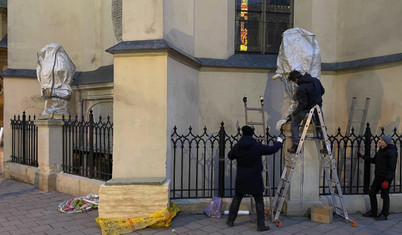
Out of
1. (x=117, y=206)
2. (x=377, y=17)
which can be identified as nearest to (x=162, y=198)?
(x=117, y=206)

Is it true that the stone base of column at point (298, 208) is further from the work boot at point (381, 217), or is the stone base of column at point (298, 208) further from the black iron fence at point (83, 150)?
the black iron fence at point (83, 150)

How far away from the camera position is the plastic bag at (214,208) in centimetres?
557

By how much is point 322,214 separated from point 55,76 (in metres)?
7.22

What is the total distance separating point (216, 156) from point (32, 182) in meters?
4.94

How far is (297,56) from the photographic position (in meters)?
5.82

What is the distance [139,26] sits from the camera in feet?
18.8

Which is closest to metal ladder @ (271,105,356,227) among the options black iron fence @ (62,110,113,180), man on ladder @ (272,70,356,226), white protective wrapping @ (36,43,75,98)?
man on ladder @ (272,70,356,226)

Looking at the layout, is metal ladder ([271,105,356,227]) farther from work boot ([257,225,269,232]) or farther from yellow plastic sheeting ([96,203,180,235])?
yellow plastic sheeting ([96,203,180,235])

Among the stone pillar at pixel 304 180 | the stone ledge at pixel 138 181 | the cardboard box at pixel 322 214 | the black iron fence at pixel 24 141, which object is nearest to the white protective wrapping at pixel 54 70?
the black iron fence at pixel 24 141

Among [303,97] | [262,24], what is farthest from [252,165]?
[262,24]

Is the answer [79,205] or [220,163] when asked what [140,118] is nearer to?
[220,163]

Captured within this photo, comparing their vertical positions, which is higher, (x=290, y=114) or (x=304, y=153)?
(x=290, y=114)

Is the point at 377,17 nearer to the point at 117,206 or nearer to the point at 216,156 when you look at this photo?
the point at 216,156

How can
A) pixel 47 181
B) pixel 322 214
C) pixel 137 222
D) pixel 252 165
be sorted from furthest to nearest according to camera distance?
pixel 47 181 → pixel 322 214 → pixel 137 222 → pixel 252 165
